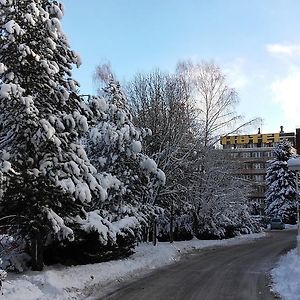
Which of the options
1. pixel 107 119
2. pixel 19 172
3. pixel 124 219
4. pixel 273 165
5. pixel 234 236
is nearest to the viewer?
pixel 19 172

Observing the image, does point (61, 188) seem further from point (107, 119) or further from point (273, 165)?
point (273, 165)

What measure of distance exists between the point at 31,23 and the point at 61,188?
4.13 meters

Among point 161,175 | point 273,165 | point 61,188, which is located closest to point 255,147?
point 273,165

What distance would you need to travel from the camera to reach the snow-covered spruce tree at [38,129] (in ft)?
37.4

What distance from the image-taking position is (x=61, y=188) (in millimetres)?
11719

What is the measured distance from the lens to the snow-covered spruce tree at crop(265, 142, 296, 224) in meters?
58.8

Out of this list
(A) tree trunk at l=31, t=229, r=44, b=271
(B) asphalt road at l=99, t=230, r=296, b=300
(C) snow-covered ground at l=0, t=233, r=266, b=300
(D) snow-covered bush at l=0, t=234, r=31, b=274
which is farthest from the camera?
(A) tree trunk at l=31, t=229, r=44, b=271

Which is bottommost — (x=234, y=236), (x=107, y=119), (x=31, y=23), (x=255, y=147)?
(x=234, y=236)

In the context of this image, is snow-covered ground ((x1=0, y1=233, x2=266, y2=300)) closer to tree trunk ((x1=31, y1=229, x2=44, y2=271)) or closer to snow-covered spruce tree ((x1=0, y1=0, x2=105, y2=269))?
tree trunk ((x1=31, y1=229, x2=44, y2=271))

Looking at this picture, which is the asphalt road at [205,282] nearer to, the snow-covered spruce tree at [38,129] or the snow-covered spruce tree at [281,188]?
the snow-covered spruce tree at [38,129]

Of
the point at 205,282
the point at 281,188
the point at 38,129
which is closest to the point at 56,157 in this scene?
the point at 38,129

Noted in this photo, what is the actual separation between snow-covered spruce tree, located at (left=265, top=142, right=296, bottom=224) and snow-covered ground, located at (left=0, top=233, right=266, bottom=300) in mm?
43538

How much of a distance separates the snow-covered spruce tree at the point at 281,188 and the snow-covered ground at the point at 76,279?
43538 mm

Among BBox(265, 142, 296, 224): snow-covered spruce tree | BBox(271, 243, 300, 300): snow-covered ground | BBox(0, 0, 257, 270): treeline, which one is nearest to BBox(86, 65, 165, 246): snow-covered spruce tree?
BBox(0, 0, 257, 270): treeline
